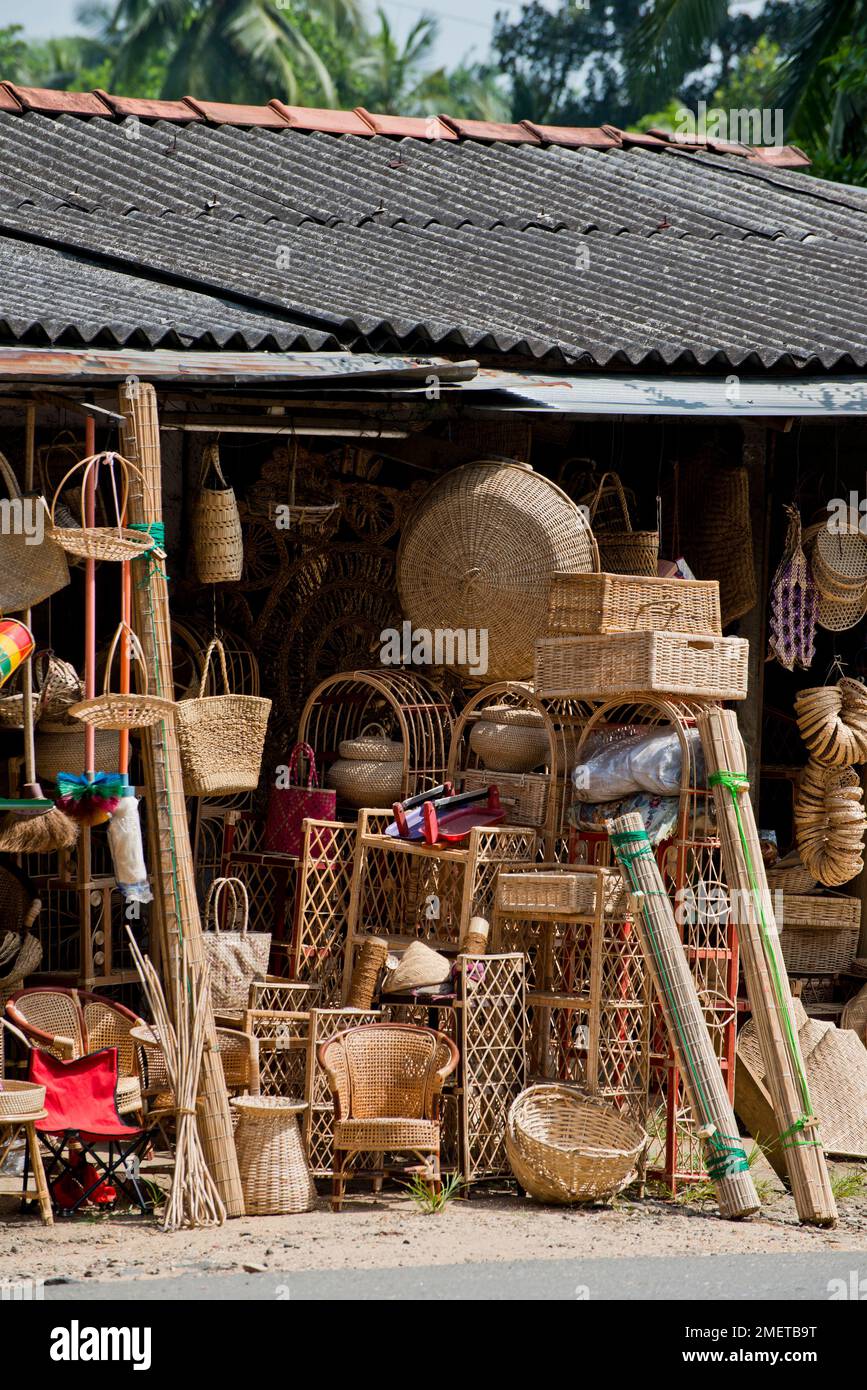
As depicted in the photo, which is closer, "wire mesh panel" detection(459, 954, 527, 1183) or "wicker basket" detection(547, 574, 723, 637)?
"wire mesh panel" detection(459, 954, 527, 1183)

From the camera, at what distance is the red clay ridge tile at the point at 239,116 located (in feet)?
43.1

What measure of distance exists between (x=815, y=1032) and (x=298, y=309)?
4.26 metres

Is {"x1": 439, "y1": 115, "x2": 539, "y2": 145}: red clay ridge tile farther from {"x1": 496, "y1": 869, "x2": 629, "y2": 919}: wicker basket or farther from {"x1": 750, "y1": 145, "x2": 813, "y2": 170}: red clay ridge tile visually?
{"x1": 496, "y1": 869, "x2": 629, "y2": 919}: wicker basket

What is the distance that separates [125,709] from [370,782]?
1994 mm

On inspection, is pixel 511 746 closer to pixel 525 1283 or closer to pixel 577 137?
pixel 525 1283

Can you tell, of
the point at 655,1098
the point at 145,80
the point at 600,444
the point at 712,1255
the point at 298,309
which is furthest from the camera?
the point at 145,80

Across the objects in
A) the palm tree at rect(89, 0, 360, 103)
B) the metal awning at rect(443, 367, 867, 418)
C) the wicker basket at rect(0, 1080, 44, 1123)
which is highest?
the palm tree at rect(89, 0, 360, 103)

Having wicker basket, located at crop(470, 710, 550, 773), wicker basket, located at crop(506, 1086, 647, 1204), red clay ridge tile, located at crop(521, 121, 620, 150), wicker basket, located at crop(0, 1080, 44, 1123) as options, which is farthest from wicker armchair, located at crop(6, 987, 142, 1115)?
red clay ridge tile, located at crop(521, 121, 620, 150)

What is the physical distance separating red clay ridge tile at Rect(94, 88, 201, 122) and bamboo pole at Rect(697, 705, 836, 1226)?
268 inches

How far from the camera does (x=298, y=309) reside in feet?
31.0

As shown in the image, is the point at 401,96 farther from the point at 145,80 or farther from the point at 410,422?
the point at 410,422

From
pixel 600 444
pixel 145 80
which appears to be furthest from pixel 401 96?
pixel 600 444

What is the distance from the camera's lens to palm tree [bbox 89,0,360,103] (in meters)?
43.6

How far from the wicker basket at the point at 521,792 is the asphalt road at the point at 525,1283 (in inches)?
93.5
